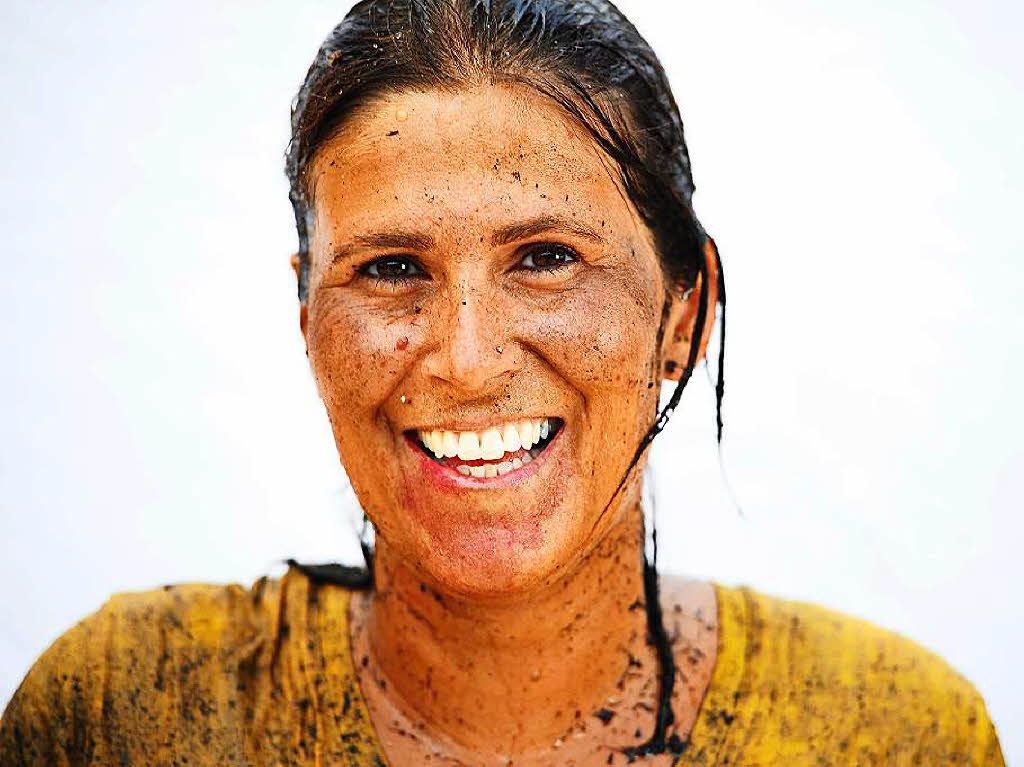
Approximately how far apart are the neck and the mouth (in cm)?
27

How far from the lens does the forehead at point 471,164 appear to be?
1.81 m

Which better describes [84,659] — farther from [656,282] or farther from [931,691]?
[931,691]

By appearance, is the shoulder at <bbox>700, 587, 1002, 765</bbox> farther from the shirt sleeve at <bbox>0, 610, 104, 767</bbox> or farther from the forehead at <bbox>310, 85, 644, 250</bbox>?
the shirt sleeve at <bbox>0, 610, 104, 767</bbox>

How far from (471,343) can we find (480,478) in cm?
20

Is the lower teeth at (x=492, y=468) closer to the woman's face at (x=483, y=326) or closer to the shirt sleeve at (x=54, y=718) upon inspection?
the woman's face at (x=483, y=326)

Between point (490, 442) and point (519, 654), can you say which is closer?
point (490, 442)

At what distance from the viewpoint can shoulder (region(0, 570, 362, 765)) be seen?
212cm

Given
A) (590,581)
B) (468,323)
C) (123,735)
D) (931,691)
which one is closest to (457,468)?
(468,323)

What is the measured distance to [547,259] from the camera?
6.13 ft

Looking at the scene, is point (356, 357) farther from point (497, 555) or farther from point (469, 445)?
point (497, 555)

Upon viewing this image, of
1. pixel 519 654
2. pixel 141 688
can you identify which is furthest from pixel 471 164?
pixel 141 688

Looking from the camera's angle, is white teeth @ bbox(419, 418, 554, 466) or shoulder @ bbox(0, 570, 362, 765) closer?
white teeth @ bbox(419, 418, 554, 466)

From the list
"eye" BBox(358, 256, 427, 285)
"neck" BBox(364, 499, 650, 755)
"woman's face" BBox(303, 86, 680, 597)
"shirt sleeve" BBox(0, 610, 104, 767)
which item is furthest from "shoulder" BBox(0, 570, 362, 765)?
"eye" BBox(358, 256, 427, 285)

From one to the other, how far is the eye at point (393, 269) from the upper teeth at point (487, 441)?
23 cm
